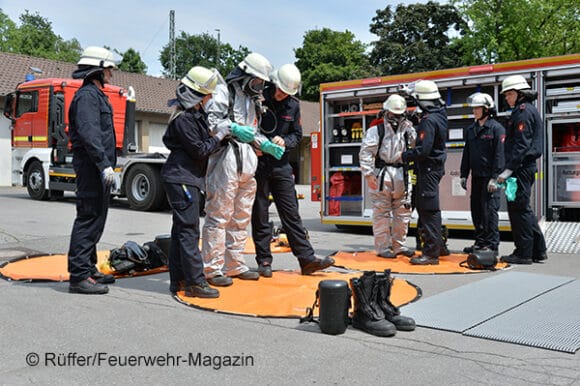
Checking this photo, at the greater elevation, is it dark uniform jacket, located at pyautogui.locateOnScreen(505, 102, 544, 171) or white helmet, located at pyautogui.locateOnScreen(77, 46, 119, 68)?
white helmet, located at pyautogui.locateOnScreen(77, 46, 119, 68)

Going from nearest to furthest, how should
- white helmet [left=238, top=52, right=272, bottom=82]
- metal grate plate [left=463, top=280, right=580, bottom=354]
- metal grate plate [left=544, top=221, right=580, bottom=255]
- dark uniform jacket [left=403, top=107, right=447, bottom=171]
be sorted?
metal grate plate [left=463, top=280, right=580, bottom=354] → white helmet [left=238, top=52, right=272, bottom=82] → dark uniform jacket [left=403, top=107, right=447, bottom=171] → metal grate plate [left=544, top=221, right=580, bottom=255]

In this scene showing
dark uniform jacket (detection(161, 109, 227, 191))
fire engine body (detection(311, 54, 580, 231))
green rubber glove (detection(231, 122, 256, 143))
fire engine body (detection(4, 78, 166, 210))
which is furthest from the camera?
fire engine body (detection(4, 78, 166, 210))

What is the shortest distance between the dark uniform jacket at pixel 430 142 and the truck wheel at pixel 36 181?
11.8m

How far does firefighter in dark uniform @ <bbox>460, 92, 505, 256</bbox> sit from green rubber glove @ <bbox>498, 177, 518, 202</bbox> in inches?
6.2

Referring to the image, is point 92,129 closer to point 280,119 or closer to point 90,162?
point 90,162

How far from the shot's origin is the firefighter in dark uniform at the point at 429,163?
7.31 meters

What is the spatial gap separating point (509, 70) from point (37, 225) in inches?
340

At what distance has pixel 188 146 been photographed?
5.18 meters

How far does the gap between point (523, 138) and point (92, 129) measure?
5130 mm

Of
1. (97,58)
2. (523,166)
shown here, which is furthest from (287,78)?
(523,166)

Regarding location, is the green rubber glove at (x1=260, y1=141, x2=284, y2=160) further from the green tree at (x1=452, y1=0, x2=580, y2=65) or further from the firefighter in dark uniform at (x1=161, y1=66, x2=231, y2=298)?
the green tree at (x1=452, y1=0, x2=580, y2=65)

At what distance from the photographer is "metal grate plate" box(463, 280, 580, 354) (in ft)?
13.1

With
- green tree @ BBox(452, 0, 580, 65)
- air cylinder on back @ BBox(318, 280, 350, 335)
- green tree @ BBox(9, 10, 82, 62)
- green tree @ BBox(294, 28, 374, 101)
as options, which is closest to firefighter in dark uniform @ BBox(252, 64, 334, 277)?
air cylinder on back @ BBox(318, 280, 350, 335)

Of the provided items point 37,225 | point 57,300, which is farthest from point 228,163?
point 37,225
